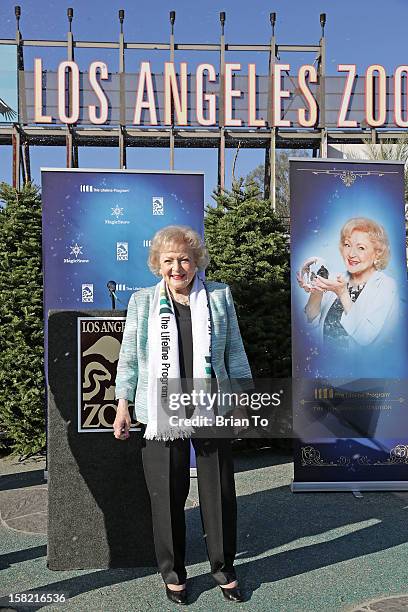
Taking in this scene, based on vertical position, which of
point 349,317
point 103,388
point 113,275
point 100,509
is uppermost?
point 113,275

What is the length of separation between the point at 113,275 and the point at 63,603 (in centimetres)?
296

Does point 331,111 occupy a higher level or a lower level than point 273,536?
higher

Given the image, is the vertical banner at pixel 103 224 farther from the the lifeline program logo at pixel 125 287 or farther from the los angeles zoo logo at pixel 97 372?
the los angeles zoo logo at pixel 97 372

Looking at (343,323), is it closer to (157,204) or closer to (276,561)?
(157,204)

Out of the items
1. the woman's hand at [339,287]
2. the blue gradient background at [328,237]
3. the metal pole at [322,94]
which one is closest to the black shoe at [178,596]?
the blue gradient background at [328,237]

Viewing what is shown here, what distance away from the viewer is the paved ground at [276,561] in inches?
123

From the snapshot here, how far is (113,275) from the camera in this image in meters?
5.51

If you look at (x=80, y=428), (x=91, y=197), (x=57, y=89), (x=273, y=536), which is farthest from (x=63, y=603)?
(x=57, y=89)

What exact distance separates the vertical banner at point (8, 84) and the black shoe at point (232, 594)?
20.6 meters

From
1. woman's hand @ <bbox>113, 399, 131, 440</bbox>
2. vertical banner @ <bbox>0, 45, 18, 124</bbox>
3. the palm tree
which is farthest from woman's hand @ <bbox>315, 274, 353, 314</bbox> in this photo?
vertical banner @ <bbox>0, 45, 18, 124</bbox>

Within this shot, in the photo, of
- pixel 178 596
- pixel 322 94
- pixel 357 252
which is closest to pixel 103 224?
pixel 357 252

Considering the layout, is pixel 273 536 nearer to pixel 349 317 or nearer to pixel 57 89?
pixel 349 317

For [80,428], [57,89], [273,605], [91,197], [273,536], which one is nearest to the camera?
[273,605]

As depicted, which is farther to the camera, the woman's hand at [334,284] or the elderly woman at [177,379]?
the woman's hand at [334,284]
